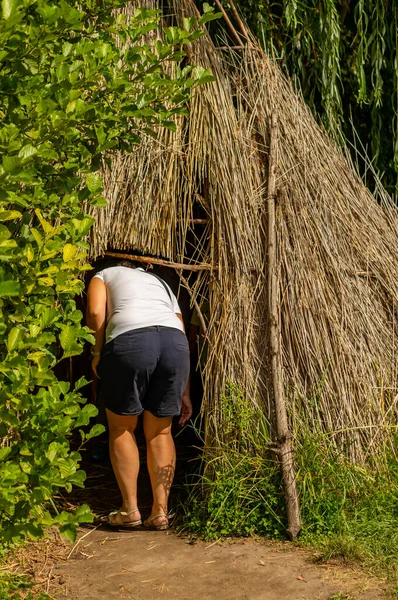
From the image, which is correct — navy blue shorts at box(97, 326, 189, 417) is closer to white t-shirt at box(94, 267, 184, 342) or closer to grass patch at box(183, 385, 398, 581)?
white t-shirt at box(94, 267, 184, 342)

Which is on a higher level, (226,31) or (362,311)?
(226,31)

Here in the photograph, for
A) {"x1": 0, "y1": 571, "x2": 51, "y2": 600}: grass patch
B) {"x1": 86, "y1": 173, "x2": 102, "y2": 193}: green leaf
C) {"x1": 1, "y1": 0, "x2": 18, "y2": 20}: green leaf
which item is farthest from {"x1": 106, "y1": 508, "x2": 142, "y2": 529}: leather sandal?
{"x1": 1, "y1": 0, "x2": 18, "y2": 20}: green leaf

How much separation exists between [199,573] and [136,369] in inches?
50.5

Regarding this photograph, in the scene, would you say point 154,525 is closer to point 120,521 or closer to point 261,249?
point 120,521

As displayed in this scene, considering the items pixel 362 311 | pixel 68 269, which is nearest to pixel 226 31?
pixel 362 311

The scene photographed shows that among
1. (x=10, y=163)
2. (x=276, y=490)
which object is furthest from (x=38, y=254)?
(x=276, y=490)

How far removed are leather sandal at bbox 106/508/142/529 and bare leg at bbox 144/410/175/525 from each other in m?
0.13

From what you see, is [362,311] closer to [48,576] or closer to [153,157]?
[153,157]

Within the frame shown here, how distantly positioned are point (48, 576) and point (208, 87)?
347 cm

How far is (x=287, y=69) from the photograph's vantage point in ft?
22.5

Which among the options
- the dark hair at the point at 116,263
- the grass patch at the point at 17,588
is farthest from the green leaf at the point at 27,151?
the dark hair at the point at 116,263

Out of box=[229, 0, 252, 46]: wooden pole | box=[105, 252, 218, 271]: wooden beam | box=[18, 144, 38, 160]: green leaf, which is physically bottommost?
box=[105, 252, 218, 271]: wooden beam

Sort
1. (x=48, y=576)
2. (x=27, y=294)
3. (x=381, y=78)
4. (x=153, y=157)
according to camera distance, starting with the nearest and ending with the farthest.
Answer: (x=27, y=294)
(x=48, y=576)
(x=153, y=157)
(x=381, y=78)

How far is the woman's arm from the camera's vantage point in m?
5.35
